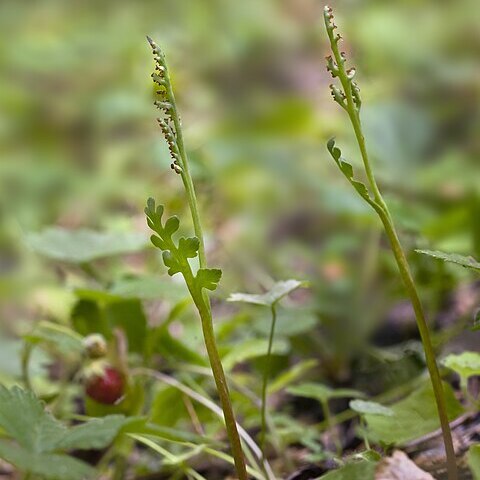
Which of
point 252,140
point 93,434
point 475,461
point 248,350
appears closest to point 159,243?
point 93,434

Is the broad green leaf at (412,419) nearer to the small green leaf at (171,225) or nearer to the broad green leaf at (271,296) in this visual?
the broad green leaf at (271,296)

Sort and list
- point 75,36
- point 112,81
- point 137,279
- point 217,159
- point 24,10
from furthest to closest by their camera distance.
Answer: point 24,10
point 75,36
point 112,81
point 217,159
point 137,279

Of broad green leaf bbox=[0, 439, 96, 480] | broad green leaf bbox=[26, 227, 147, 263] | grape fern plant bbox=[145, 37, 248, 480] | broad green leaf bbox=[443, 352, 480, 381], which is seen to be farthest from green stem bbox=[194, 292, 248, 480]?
broad green leaf bbox=[26, 227, 147, 263]

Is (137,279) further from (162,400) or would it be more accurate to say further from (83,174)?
(83,174)

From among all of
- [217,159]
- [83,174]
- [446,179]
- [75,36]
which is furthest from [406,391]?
[75,36]

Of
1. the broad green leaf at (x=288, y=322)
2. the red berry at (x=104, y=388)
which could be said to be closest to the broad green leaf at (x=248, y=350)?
the broad green leaf at (x=288, y=322)

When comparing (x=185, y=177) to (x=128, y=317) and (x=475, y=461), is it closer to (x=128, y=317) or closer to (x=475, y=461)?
(x=475, y=461)
